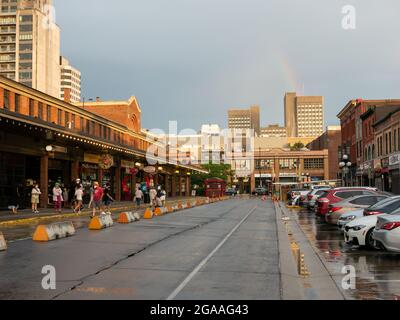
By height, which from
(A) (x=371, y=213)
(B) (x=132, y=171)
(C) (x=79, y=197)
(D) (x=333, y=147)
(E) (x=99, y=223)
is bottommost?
(E) (x=99, y=223)

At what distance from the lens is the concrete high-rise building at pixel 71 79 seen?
182325 mm

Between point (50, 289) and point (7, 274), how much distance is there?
202 centimetres

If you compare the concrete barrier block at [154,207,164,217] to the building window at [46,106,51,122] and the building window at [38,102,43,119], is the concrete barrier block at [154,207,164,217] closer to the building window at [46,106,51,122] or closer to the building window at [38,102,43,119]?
the building window at [38,102,43,119]

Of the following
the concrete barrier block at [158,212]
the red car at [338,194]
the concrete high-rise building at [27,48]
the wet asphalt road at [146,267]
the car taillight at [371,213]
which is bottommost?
the wet asphalt road at [146,267]

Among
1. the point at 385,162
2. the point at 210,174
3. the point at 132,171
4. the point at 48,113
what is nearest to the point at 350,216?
the point at 132,171

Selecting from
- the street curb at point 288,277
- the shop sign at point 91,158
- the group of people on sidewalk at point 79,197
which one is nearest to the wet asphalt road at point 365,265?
the street curb at point 288,277

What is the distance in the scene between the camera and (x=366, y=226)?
1489 centimetres

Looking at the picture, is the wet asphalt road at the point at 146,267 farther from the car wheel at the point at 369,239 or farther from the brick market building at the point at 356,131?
the brick market building at the point at 356,131

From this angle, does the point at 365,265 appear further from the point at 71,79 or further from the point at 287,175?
the point at 71,79

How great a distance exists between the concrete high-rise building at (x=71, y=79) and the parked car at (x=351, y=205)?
6439 inches

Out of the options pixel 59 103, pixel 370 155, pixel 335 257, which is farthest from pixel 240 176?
pixel 335 257

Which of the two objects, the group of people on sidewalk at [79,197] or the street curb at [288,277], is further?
the group of people on sidewalk at [79,197]

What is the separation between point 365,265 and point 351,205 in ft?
28.6

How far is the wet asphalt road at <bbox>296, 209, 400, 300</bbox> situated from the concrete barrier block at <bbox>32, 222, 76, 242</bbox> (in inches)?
329
